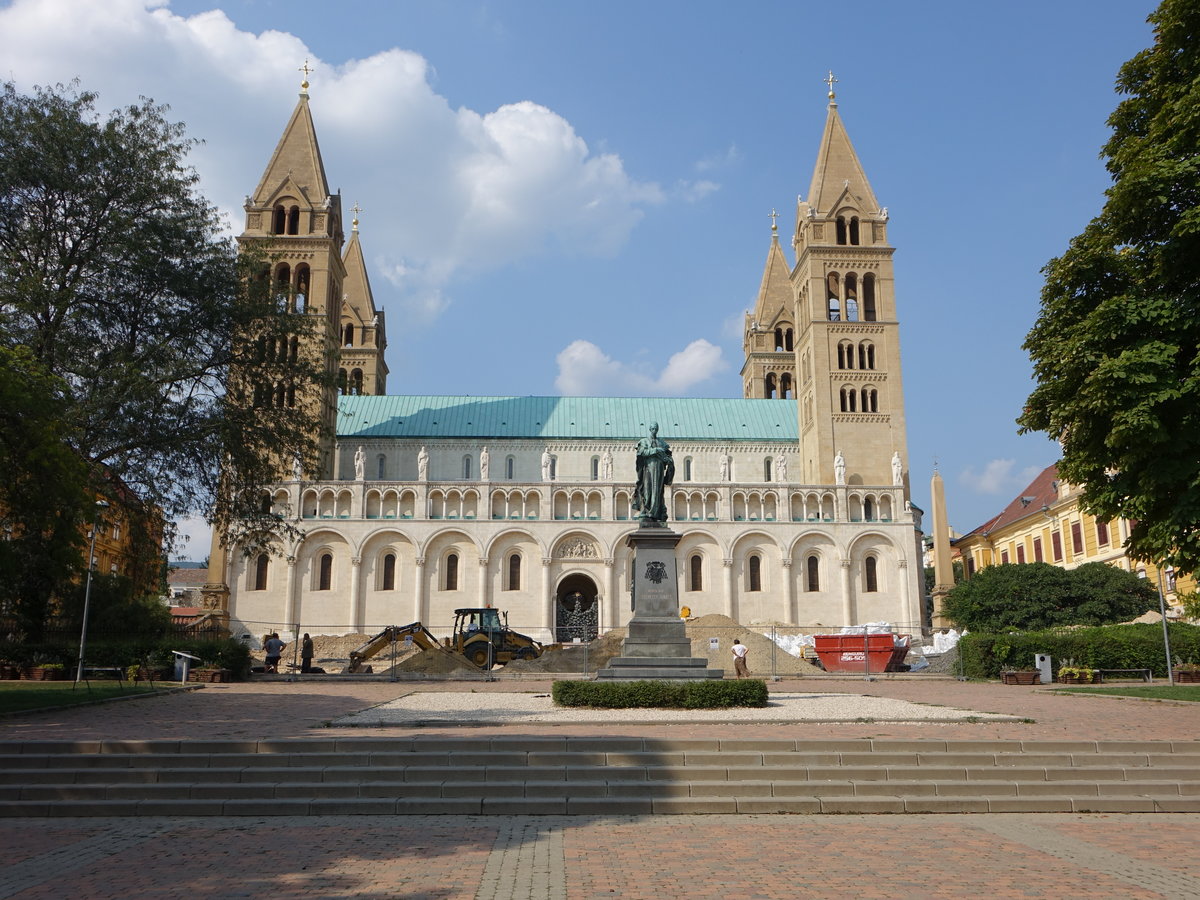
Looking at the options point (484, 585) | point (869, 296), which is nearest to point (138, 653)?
point (484, 585)

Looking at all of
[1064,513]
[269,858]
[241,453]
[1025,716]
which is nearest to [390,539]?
[241,453]

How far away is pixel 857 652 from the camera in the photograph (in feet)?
142

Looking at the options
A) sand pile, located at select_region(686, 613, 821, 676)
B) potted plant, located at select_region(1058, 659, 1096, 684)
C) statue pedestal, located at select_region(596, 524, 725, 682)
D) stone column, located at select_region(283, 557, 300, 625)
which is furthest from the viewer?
stone column, located at select_region(283, 557, 300, 625)

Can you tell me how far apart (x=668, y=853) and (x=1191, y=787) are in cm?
718

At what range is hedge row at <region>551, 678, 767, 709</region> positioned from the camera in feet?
63.8

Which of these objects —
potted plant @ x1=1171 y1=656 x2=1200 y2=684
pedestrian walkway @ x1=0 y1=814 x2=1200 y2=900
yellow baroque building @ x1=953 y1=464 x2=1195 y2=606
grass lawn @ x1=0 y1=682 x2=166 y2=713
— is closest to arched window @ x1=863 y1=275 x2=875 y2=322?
yellow baroque building @ x1=953 y1=464 x2=1195 y2=606

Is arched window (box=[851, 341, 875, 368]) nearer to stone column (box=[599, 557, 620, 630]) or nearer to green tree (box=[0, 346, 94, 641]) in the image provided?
stone column (box=[599, 557, 620, 630])

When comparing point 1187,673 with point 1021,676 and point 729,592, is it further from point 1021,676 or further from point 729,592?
point 729,592

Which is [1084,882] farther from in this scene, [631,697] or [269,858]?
[631,697]

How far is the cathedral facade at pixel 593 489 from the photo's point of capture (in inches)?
2327

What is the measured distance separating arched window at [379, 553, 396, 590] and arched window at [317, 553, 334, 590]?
307 cm

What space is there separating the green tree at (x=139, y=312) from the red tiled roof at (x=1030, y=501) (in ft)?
174

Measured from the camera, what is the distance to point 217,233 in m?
31.6

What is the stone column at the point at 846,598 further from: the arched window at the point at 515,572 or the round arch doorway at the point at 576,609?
the arched window at the point at 515,572
